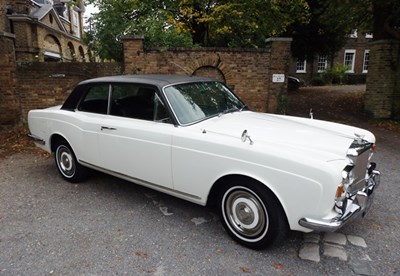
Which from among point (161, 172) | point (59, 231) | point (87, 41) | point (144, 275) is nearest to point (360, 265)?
point (144, 275)

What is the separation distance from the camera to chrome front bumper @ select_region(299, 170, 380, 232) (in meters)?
2.60

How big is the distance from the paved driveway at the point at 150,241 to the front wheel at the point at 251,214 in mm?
140

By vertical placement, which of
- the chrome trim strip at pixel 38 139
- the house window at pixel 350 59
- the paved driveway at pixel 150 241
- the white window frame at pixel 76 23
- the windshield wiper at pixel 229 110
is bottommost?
the paved driveway at pixel 150 241

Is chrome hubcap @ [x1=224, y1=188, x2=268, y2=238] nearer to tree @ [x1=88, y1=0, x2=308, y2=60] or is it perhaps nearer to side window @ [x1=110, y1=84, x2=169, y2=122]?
side window @ [x1=110, y1=84, x2=169, y2=122]

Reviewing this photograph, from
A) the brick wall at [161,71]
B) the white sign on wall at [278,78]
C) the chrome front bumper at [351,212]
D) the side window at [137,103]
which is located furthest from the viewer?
the white sign on wall at [278,78]

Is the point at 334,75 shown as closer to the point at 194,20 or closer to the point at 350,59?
the point at 350,59

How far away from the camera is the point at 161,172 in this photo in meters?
3.55

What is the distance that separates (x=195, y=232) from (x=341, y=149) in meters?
1.75

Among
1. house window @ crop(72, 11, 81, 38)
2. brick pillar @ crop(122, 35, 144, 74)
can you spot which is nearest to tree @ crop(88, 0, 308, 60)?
brick pillar @ crop(122, 35, 144, 74)

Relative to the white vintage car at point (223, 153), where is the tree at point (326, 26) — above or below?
above

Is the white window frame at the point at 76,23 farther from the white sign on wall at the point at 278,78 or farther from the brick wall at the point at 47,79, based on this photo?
the white sign on wall at the point at 278,78

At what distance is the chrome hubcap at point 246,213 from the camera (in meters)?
2.98

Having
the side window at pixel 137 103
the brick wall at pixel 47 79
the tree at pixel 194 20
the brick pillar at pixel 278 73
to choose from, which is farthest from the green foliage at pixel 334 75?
the side window at pixel 137 103

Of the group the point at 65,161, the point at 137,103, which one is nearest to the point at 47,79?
the point at 65,161
